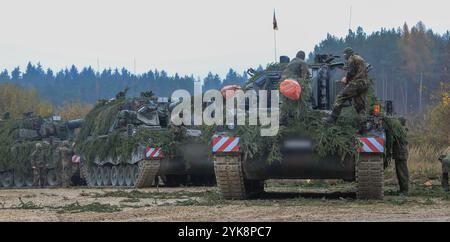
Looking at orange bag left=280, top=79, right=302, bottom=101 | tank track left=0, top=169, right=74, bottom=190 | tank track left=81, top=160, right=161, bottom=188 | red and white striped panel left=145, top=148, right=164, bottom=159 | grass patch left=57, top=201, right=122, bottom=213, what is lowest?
tank track left=0, top=169, right=74, bottom=190

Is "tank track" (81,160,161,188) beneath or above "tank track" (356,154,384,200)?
beneath

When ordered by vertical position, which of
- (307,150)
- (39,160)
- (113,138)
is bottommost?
(39,160)

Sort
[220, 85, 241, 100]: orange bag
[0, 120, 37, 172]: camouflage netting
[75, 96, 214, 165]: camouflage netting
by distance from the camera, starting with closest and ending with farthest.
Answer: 1. [220, 85, 241, 100]: orange bag
2. [75, 96, 214, 165]: camouflage netting
3. [0, 120, 37, 172]: camouflage netting

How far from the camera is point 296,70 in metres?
13.7

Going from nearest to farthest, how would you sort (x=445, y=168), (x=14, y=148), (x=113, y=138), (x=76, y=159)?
(x=445, y=168) → (x=113, y=138) → (x=76, y=159) → (x=14, y=148)

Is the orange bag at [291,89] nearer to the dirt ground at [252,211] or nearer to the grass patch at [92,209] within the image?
the dirt ground at [252,211]

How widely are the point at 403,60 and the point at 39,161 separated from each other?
203ft

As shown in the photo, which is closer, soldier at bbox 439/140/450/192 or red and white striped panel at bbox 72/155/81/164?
soldier at bbox 439/140/450/192

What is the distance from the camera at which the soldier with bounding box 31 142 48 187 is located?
26.6 meters

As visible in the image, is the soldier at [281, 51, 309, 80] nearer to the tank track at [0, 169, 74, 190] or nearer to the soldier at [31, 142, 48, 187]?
the tank track at [0, 169, 74, 190]

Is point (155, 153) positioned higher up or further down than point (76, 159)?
higher up

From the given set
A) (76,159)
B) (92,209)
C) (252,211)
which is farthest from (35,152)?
(252,211)

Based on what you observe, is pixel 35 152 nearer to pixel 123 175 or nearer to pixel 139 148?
pixel 123 175

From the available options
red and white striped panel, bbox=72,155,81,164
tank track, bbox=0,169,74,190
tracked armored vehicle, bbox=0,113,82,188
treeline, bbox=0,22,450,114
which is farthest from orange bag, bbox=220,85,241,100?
treeline, bbox=0,22,450,114
